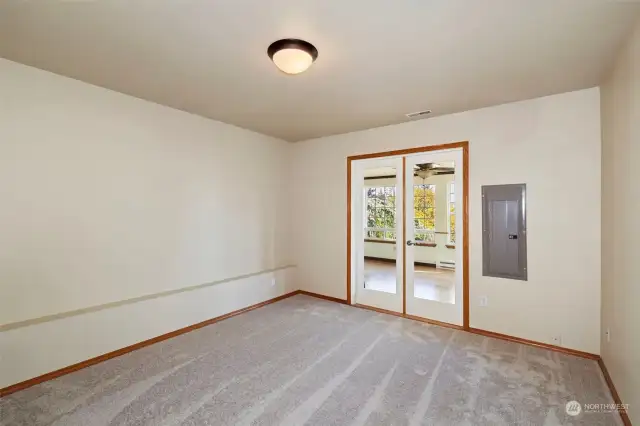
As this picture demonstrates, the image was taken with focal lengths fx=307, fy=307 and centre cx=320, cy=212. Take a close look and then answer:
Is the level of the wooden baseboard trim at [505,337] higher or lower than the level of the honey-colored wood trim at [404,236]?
lower

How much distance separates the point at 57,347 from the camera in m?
2.71

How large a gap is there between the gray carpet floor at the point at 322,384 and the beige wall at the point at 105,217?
408 mm

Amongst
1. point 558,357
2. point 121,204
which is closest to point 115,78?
point 121,204

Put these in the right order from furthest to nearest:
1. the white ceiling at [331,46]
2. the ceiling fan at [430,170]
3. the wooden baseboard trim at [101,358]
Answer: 1. the ceiling fan at [430,170]
2. the wooden baseboard trim at [101,358]
3. the white ceiling at [331,46]

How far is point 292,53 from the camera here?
2.19 meters

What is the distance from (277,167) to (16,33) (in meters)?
3.39

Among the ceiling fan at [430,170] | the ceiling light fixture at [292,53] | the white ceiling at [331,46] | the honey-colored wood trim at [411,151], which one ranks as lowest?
the ceiling fan at [430,170]

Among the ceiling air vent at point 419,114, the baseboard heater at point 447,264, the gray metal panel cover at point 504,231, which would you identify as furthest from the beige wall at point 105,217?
the gray metal panel cover at point 504,231

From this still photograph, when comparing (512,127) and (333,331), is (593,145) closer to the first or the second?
(512,127)

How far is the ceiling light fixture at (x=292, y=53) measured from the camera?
217 centimetres

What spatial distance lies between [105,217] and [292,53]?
2.46 m

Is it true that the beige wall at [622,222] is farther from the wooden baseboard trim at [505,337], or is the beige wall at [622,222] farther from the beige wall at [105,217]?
the beige wall at [105,217]

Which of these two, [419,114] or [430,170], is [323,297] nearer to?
[430,170]

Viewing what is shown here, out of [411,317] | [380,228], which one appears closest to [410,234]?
[380,228]
